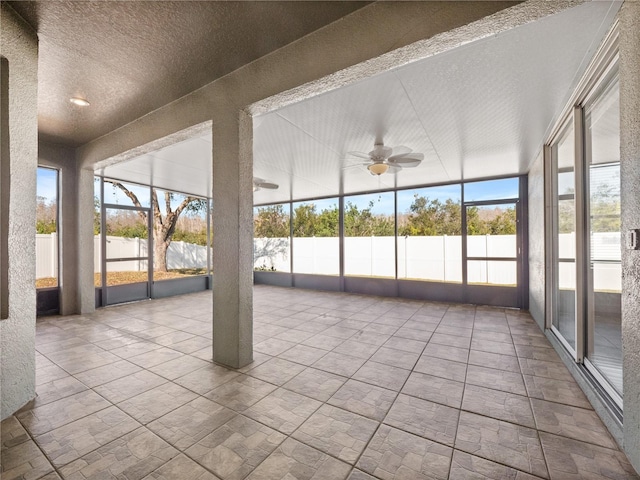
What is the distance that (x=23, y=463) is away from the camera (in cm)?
150

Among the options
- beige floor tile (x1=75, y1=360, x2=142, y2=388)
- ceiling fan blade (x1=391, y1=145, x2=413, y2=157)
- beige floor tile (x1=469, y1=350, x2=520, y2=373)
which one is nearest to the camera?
beige floor tile (x1=75, y1=360, x2=142, y2=388)

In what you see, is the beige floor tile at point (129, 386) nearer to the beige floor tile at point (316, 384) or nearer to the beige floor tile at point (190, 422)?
the beige floor tile at point (190, 422)

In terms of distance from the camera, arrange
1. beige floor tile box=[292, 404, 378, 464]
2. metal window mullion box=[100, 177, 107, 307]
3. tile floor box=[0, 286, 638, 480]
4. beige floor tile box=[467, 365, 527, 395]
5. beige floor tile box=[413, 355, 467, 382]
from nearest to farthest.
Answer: tile floor box=[0, 286, 638, 480]
beige floor tile box=[292, 404, 378, 464]
beige floor tile box=[467, 365, 527, 395]
beige floor tile box=[413, 355, 467, 382]
metal window mullion box=[100, 177, 107, 307]

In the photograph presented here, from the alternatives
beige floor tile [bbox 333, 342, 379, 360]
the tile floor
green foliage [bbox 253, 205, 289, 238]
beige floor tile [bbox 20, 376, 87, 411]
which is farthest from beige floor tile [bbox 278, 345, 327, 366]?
green foliage [bbox 253, 205, 289, 238]

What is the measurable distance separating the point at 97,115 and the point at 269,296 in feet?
15.3

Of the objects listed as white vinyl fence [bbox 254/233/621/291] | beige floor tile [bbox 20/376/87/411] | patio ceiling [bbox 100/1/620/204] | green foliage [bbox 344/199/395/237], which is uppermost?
patio ceiling [bbox 100/1/620/204]

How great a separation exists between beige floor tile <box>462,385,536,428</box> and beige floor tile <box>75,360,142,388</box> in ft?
9.62

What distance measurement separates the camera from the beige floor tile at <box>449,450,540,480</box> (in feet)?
4.61

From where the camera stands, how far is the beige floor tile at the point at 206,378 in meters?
2.30

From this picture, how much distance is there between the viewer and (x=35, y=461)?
151 centimetres

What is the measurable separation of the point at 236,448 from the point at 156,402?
0.90 metres

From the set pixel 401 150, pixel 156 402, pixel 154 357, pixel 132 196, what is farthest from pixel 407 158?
pixel 132 196

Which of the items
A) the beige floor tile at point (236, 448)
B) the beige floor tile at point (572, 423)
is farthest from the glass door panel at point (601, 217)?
the beige floor tile at point (236, 448)

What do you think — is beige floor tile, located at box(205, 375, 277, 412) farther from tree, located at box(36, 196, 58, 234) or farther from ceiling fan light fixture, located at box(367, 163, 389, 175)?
tree, located at box(36, 196, 58, 234)
